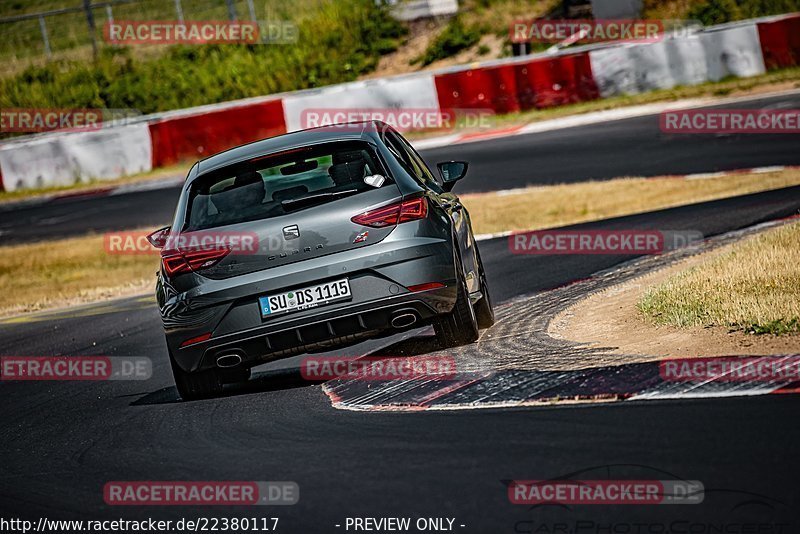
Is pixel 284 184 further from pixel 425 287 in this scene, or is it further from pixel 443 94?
pixel 443 94

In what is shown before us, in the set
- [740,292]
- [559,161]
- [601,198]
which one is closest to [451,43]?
[559,161]

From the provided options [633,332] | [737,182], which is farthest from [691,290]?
[737,182]

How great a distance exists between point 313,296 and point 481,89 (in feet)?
63.5

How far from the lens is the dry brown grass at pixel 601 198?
15.1 metres

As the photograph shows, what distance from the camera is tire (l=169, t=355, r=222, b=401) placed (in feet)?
24.4

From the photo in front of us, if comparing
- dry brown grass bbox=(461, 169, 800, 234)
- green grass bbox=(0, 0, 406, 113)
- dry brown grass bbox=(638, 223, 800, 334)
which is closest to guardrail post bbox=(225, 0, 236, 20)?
green grass bbox=(0, 0, 406, 113)

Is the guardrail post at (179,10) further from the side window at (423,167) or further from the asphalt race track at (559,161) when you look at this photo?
the side window at (423,167)

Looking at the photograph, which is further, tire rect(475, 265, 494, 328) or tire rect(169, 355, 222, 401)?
tire rect(475, 265, 494, 328)

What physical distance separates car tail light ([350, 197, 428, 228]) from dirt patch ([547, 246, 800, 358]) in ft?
4.11

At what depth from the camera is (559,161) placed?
19.7 meters

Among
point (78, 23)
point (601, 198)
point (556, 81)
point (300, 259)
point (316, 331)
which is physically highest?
point (78, 23)

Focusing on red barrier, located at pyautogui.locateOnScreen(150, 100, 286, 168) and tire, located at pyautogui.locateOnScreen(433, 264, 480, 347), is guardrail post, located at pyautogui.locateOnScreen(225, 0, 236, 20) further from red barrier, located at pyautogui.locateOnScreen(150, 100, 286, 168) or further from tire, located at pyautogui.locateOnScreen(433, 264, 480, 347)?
tire, located at pyautogui.locateOnScreen(433, 264, 480, 347)

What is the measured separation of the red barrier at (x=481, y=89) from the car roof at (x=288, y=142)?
18.1 m

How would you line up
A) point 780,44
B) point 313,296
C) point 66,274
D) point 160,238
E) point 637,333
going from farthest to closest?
1. point 780,44
2. point 66,274
3. point 160,238
4. point 637,333
5. point 313,296
